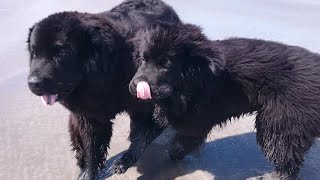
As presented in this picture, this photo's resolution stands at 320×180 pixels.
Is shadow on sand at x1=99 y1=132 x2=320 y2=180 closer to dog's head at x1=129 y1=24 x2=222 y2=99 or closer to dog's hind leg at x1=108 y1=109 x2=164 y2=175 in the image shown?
dog's hind leg at x1=108 y1=109 x2=164 y2=175

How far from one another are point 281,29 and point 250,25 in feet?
1.72

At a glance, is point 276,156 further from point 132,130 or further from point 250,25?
point 250,25

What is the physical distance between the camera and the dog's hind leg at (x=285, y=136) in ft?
12.7

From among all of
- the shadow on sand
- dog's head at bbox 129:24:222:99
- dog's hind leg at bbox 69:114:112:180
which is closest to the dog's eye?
dog's head at bbox 129:24:222:99

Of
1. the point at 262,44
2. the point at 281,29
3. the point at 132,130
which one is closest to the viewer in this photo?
the point at 262,44

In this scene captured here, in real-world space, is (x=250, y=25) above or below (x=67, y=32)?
below

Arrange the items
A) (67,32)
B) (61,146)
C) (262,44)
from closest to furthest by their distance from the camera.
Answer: (67,32)
(262,44)
(61,146)

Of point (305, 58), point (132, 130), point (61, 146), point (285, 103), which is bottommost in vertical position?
point (61, 146)

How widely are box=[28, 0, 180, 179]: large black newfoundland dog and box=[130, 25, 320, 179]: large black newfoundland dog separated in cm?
25

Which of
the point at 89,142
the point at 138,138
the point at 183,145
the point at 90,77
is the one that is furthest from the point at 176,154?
the point at 90,77

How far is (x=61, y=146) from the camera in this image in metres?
5.00

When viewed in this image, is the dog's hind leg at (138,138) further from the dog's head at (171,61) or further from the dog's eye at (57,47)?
the dog's eye at (57,47)

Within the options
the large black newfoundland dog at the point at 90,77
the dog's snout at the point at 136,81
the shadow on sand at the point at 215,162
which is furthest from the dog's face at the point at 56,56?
the shadow on sand at the point at 215,162

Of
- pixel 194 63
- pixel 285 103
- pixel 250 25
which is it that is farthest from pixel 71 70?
pixel 250 25
